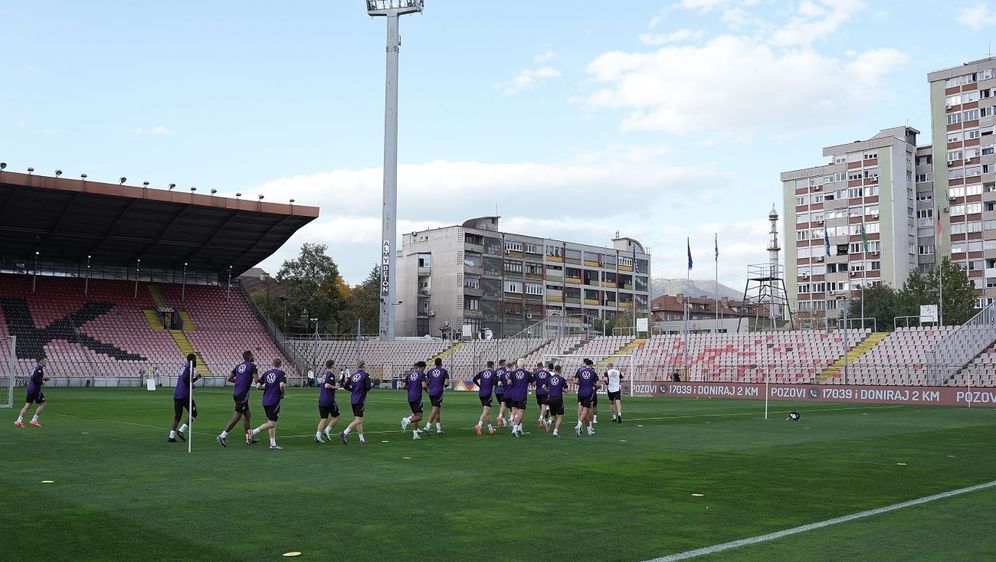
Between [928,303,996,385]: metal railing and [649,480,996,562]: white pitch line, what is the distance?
36.0 m

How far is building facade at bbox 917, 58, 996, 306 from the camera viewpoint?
3839 inches

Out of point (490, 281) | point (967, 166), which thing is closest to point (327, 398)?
point (490, 281)

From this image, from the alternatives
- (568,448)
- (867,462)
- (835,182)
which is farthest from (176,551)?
(835,182)

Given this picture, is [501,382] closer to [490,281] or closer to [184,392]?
[184,392]

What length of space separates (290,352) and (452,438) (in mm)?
55922

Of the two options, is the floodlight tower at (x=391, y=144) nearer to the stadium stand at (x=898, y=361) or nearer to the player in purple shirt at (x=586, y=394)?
the stadium stand at (x=898, y=361)

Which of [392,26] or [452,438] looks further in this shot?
[392,26]

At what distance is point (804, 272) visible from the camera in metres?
114

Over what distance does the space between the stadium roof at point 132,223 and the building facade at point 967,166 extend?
241 ft

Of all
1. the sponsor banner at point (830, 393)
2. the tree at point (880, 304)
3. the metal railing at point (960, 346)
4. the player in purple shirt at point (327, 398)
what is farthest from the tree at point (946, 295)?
the player in purple shirt at point (327, 398)

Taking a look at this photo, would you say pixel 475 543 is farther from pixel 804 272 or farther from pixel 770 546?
pixel 804 272

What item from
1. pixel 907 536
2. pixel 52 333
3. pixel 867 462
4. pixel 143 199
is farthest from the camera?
pixel 52 333

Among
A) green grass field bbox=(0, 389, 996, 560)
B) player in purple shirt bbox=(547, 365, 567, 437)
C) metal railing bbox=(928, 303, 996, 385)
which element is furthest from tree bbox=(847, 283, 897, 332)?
player in purple shirt bbox=(547, 365, 567, 437)

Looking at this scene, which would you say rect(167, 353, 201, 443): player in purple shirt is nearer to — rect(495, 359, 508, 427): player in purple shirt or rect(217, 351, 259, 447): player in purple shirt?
rect(217, 351, 259, 447): player in purple shirt
